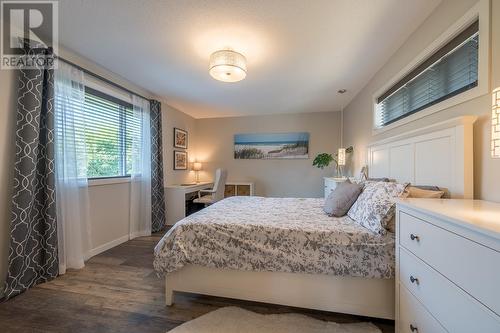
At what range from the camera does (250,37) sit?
83.0 inches

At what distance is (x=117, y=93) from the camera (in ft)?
10.2

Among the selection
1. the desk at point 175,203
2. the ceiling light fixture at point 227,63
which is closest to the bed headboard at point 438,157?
the ceiling light fixture at point 227,63

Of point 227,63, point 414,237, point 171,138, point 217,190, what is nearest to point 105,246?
point 217,190

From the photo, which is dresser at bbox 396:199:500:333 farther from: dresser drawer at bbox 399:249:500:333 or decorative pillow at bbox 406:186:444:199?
decorative pillow at bbox 406:186:444:199

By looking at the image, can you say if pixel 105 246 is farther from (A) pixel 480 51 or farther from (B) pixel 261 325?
(A) pixel 480 51

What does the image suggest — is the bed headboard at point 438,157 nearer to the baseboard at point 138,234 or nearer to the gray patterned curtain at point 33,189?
the gray patterned curtain at point 33,189

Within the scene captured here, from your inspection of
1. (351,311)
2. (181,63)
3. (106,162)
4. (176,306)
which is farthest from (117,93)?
(351,311)

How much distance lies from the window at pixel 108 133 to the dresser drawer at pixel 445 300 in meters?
3.37

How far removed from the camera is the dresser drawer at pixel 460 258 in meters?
0.71

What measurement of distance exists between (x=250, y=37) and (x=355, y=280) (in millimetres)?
2261

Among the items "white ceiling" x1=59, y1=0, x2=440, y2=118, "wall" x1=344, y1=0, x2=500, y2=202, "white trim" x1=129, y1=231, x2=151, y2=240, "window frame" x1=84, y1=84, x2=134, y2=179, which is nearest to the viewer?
"wall" x1=344, y1=0, x2=500, y2=202

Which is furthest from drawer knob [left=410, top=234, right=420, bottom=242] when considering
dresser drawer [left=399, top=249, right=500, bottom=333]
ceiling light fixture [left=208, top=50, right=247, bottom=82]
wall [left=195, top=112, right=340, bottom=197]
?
wall [left=195, top=112, right=340, bottom=197]

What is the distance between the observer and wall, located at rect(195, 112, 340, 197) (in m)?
4.92

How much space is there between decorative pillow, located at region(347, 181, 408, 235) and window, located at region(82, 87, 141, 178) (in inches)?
123
